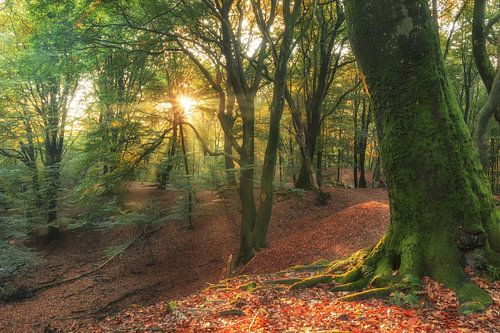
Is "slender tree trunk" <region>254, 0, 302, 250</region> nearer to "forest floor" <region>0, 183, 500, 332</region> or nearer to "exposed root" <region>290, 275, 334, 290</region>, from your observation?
"forest floor" <region>0, 183, 500, 332</region>

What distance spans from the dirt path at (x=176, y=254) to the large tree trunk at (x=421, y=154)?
5547mm

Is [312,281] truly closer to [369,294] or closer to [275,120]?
[369,294]

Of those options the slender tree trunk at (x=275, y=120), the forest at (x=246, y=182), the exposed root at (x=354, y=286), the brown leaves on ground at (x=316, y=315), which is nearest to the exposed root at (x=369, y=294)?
the forest at (x=246, y=182)

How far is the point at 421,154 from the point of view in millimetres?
4098

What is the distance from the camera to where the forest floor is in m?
3.66

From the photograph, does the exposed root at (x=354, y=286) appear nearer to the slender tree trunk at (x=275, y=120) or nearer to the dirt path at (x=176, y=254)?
the dirt path at (x=176, y=254)

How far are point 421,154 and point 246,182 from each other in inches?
299

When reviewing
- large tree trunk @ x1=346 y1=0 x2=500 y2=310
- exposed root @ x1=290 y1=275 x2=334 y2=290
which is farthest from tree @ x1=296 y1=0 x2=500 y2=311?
exposed root @ x1=290 y1=275 x2=334 y2=290

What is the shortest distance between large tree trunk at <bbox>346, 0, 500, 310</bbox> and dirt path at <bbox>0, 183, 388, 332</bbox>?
5.55m

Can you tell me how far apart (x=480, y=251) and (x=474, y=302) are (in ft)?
2.28

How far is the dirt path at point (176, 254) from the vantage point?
10.6 metres

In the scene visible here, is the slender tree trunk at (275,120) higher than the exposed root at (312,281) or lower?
higher

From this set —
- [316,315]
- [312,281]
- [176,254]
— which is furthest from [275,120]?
[176,254]

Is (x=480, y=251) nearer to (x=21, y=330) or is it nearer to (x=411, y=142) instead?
(x=411, y=142)
